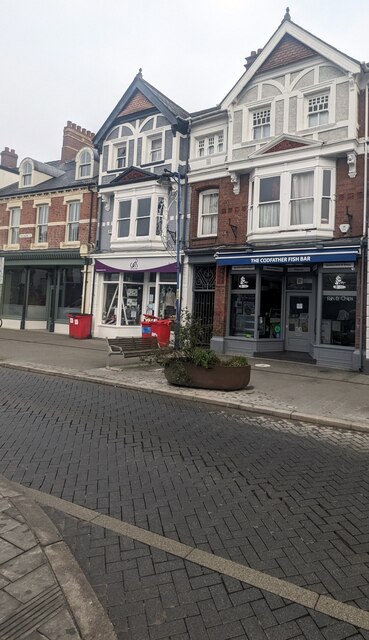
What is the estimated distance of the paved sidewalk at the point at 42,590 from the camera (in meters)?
2.35

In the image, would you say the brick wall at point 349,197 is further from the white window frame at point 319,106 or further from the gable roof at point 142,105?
the gable roof at point 142,105

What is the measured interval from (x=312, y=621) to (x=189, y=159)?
17.5 m

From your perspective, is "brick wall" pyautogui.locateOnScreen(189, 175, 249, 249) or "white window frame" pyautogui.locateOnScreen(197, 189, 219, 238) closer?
"brick wall" pyautogui.locateOnScreen(189, 175, 249, 249)

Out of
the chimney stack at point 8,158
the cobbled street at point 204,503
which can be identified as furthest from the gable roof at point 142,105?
the cobbled street at point 204,503

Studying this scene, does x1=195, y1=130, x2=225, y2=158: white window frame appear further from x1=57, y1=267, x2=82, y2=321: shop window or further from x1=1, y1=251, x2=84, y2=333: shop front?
x1=57, y1=267, x2=82, y2=321: shop window

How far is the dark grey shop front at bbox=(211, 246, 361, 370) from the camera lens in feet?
43.9

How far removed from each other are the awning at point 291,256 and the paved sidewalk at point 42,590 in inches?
467

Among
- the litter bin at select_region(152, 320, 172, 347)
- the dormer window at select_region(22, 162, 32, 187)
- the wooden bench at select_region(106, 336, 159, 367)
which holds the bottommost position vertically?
the wooden bench at select_region(106, 336, 159, 367)

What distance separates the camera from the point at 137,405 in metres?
8.02

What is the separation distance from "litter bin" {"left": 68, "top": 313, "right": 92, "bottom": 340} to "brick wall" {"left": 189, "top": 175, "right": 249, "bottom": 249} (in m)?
6.27

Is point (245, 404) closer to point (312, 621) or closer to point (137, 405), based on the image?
point (137, 405)

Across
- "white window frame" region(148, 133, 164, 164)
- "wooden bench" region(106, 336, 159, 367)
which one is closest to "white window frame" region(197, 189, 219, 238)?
"white window frame" region(148, 133, 164, 164)

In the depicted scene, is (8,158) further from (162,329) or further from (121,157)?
(162,329)

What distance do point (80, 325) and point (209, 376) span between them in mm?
11331
